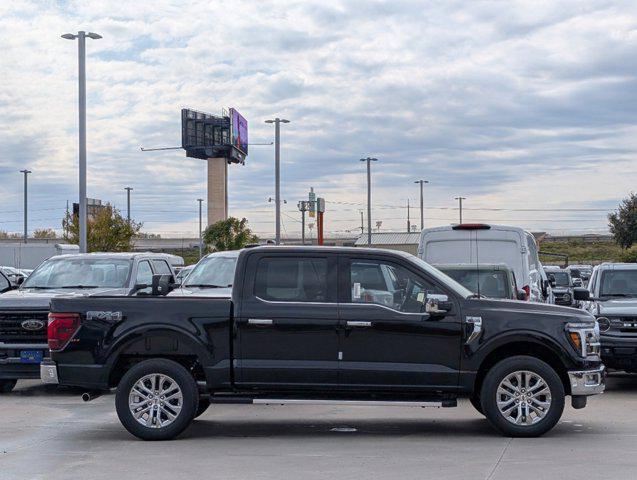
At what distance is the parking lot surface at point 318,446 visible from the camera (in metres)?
8.73

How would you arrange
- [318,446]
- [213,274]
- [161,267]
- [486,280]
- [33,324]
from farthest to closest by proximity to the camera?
[161,267] < [213,274] < [486,280] < [33,324] < [318,446]

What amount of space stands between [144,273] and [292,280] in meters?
6.52

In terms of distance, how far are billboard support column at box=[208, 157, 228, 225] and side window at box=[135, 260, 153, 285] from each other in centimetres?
7842

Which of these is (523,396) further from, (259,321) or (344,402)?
(259,321)

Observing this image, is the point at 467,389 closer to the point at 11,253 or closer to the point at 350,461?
the point at 350,461

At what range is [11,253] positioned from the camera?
48031 millimetres

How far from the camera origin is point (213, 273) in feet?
54.0

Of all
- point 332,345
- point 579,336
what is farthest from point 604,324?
point 332,345

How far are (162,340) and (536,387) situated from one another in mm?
3880

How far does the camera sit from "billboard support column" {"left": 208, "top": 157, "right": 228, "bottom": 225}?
95.2m

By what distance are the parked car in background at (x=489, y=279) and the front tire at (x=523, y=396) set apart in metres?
4.82

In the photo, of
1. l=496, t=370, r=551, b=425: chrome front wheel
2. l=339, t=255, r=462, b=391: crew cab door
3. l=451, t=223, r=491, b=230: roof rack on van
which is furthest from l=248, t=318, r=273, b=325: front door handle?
l=451, t=223, r=491, b=230: roof rack on van

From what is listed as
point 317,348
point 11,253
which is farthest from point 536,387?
point 11,253

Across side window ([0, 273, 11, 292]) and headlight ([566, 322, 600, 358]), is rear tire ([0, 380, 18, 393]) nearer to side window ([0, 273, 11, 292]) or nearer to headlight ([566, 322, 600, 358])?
side window ([0, 273, 11, 292])
